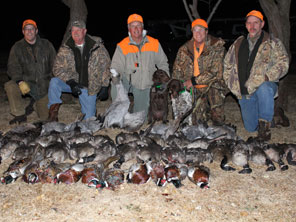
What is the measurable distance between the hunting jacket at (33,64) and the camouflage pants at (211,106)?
2.99 metres

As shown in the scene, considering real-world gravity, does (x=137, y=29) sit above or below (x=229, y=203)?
above

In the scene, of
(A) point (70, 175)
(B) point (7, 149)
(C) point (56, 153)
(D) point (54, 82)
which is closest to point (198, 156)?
(A) point (70, 175)

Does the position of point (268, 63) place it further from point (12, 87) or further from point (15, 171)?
point (12, 87)

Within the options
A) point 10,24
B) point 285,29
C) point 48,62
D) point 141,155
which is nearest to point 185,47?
point 285,29

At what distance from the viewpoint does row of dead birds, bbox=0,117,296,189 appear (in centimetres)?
391

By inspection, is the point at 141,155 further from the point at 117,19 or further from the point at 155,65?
the point at 117,19

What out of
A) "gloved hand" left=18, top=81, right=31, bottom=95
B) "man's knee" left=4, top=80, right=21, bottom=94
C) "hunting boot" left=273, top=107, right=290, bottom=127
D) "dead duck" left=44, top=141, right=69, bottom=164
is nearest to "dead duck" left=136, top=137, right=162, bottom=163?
"dead duck" left=44, top=141, right=69, bottom=164

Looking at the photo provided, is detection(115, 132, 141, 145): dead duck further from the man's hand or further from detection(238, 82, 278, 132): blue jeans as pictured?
detection(238, 82, 278, 132): blue jeans

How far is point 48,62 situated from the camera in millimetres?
6180

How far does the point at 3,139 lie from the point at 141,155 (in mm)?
2245

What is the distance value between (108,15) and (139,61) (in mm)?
36528

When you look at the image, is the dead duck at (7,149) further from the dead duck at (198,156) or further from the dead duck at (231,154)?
the dead duck at (231,154)

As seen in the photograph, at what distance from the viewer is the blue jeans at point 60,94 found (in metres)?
5.82

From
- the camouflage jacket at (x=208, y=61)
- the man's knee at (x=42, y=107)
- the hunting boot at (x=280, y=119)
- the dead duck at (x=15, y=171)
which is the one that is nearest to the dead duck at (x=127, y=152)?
the dead duck at (x=15, y=171)
